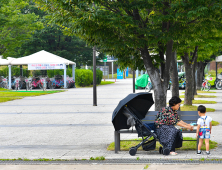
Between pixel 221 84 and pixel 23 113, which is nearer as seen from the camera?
pixel 23 113

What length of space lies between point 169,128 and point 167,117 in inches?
8.3

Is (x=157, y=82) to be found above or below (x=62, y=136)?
above

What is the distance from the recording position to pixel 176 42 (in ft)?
27.1

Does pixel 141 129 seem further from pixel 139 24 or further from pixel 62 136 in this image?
pixel 62 136

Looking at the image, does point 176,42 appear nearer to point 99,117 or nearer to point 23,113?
point 99,117

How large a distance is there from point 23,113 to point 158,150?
26.8 feet

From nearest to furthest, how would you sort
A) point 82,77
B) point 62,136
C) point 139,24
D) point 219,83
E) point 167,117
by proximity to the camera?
point 167,117 < point 139,24 < point 62,136 < point 219,83 < point 82,77

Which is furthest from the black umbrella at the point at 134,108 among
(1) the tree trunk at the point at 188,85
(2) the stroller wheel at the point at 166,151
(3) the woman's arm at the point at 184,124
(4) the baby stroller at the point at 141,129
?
(1) the tree trunk at the point at 188,85

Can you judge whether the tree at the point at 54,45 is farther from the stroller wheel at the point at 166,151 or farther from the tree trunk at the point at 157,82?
the stroller wheel at the point at 166,151

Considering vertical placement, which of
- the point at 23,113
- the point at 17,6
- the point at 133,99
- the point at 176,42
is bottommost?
the point at 23,113

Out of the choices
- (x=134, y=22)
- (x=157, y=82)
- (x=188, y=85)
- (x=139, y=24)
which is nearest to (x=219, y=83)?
(x=188, y=85)

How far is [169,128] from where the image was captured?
21.5ft
